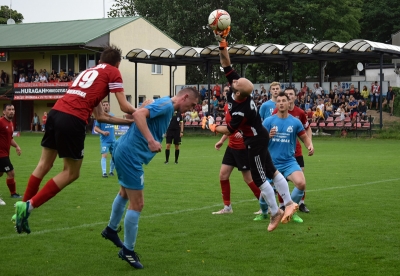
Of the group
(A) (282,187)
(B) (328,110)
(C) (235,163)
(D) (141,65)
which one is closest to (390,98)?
(B) (328,110)

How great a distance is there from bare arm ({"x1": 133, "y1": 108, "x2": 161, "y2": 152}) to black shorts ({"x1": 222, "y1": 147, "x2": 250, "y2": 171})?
154 inches

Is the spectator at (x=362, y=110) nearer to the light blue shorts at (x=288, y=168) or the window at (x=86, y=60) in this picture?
the window at (x=86, y=60)

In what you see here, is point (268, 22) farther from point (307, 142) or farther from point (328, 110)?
point (307, 142)

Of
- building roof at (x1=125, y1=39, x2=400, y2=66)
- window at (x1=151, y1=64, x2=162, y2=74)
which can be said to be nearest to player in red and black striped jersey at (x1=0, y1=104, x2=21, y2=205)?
building roof at (x1=125, y1=39, x2=400, y2=66)

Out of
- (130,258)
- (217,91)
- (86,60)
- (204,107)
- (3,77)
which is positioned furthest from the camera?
A: (3,77)

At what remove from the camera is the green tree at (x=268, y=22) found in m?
60.2

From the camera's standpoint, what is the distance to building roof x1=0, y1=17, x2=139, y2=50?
52062 millimetres

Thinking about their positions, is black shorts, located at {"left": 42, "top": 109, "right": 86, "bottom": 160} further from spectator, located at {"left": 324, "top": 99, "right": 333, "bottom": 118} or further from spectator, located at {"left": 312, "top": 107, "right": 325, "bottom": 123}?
spectator, located at {"left": 324, "top": 99, "right": 333, "bottom": 118}

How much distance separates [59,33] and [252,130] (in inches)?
1946

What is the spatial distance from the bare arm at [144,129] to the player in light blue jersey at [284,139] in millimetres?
3673

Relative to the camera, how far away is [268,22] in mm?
63469

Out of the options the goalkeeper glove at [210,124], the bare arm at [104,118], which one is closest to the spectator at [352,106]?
the goalkeeper glove at [210,124]

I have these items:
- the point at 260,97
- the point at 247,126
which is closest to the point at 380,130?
the point at 260,97

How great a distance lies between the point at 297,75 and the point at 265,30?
6.14 metres
